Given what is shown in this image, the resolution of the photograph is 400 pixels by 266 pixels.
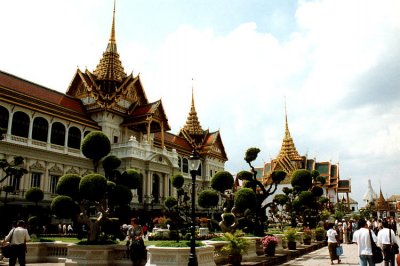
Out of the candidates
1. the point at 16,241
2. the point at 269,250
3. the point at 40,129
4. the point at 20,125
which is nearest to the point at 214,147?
the point at 40,129

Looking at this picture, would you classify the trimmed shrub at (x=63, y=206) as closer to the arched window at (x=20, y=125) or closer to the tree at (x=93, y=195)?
the tree at (x=93, y=195)

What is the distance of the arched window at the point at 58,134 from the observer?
1348 inches

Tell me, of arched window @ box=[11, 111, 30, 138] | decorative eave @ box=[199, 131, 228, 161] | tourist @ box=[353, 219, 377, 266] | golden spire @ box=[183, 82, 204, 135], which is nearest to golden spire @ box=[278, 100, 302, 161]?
A: decorative eave @ box=[199, 131, 228, 161]

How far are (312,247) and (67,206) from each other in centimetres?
1451

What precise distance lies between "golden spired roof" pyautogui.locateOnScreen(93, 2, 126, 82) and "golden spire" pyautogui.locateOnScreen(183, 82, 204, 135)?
68.1 feet

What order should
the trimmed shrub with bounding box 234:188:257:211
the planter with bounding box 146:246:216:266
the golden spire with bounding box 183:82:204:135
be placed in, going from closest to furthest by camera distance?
the planter with bounding box 146:246:216:266 → the trimmed shrub with bounding box 234:188:257:211 → the golden spire with bounding box 183:82:204:135

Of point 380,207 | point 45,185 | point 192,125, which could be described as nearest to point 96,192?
point 45,185

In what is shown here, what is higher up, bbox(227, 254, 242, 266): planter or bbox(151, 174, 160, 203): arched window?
bbox(151, 174, 160, 203): arched window

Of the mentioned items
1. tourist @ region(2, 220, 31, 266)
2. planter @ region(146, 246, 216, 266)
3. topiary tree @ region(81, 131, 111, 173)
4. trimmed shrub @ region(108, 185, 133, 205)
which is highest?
topiary tree @ region(81, 131, 111, 173)

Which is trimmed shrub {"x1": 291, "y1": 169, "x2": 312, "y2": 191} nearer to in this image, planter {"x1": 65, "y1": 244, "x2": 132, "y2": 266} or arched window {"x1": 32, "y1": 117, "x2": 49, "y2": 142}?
planter {"x1": 65, "y1": 244, "x2": 132, "y2": 266}

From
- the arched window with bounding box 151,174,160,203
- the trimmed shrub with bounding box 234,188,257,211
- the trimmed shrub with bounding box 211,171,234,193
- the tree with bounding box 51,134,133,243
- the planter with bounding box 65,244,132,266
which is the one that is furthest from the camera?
the arched window with bounding box 151,174,160,203

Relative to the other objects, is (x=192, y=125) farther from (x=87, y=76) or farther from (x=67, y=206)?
(x=67, y=206)

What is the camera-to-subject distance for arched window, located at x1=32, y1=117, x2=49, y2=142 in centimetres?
3247

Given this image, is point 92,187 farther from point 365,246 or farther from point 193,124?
point 193,124
